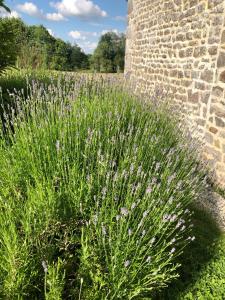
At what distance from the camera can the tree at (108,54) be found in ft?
158

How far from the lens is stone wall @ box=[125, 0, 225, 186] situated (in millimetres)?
4891

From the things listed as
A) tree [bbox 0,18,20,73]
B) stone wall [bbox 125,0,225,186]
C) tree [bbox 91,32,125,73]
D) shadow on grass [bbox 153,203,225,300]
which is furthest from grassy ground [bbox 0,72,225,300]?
tree [bbox 91,32,125,73]

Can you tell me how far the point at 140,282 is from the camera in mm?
2205

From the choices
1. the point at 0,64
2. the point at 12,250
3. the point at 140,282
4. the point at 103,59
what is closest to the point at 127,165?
the point at 140,282

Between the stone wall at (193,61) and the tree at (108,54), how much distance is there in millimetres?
40467

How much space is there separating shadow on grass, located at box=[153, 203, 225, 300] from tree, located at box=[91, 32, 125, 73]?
45.4 meters

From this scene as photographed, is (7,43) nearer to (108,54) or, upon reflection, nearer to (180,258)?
(180,258)

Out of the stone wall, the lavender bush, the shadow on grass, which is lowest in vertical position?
the shadow on grass

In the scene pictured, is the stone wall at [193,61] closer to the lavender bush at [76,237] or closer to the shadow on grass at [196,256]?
the shadow on grass at [196,256]

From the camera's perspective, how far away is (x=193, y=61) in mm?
5738

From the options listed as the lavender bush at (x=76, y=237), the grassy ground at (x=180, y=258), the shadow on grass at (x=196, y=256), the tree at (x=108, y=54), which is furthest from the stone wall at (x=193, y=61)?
the tree at (x=108, y=54)

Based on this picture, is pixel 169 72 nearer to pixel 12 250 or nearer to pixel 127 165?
pixel 127 165

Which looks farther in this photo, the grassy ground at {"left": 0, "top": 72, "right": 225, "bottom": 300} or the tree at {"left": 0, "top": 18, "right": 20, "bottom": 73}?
the tree at {"left": 0, "top": 18, "right": 20, "bottom": 73}

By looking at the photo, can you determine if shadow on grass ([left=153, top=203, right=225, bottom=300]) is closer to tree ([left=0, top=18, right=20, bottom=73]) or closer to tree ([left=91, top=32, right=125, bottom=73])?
tree ([left=0, top=18, right=20, bottom=73])
